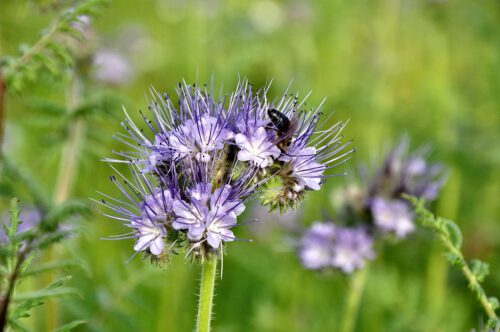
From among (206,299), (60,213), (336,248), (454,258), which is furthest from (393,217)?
(60,213)

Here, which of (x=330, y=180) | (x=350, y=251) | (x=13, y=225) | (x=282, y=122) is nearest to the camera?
(x=13, y=225)

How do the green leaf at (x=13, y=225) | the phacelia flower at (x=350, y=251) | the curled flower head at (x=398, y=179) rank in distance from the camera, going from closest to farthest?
the green leaf at (x=13, y=225) → the phacelia flower at (x=350, y=251) → the curled flower head at (x=398, y=179)

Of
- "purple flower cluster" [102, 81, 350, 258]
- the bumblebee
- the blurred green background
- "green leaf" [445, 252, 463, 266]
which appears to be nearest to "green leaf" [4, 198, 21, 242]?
"purple flower cluster" [102, 81, 350, 258]

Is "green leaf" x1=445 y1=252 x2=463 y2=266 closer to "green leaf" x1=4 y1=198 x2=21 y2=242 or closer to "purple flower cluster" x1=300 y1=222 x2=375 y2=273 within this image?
"green leaf" x1=4 y1=198 x2=21 y2=242

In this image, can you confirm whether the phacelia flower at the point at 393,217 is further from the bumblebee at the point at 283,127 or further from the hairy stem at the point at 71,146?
the hairy stem at the point at 71,146

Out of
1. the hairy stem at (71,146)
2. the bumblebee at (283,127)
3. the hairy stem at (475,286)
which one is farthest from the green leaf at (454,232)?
the hairy stem at (71,146)

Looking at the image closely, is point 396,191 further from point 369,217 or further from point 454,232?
point 454,232

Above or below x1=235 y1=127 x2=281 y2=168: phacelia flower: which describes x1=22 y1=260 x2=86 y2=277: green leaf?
below
